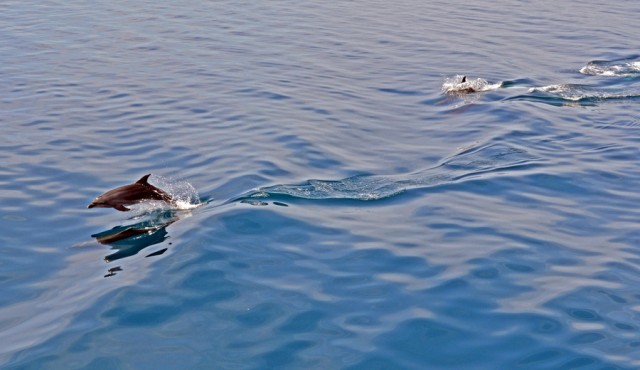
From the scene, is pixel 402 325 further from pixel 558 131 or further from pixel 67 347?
pixel 558 131

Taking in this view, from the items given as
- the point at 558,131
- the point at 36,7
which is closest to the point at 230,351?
the point at 558,131

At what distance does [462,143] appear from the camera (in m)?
12.7

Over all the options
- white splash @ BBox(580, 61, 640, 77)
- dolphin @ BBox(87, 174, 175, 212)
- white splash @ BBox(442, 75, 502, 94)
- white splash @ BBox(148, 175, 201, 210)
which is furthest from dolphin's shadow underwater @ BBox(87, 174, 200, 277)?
white splash @ BBox(580, 61, 640, 77)

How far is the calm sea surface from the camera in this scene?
7.15 metres

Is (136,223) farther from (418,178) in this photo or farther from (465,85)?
(465,85)

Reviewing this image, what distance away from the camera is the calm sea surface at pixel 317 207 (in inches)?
281

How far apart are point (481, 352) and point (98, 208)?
547 centimetres

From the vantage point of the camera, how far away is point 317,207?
393 inches

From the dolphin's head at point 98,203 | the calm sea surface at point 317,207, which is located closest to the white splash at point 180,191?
the calm sea surface at point 317,207

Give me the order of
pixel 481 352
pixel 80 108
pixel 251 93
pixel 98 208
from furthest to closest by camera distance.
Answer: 1. pixel 251 93
2. pixel 80 108
3. pixel 98 208
4. pixel 481 352

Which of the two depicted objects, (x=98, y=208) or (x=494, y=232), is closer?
(x=494, y=232)

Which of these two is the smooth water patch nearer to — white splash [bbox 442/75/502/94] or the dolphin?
the dolphin

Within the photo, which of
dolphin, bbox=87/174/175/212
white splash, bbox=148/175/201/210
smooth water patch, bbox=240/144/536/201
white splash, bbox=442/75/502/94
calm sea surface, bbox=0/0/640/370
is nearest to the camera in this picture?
calm sea surface, bbox=0/0/640/370

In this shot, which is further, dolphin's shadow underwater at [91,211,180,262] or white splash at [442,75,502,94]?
white splash at [442,75,502,94]
